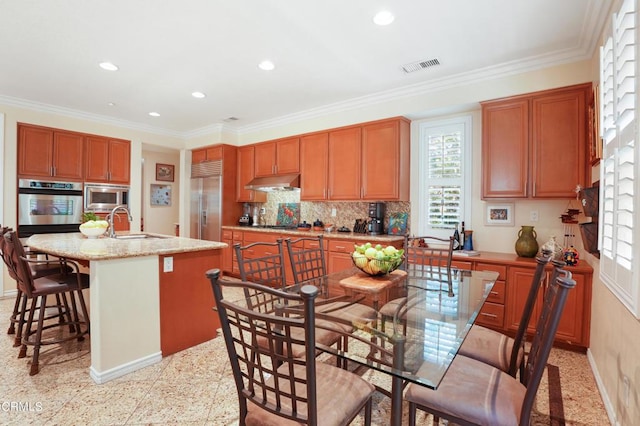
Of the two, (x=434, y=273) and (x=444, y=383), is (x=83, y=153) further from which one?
(x=444, y=383)

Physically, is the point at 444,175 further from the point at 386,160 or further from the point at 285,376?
the point at 285,376

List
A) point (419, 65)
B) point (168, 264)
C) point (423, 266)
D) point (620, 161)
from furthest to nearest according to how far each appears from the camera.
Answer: point (419, 65) < point (423, 266) < point (168, 264) < point (620, 161)

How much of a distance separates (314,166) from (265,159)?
1063mm

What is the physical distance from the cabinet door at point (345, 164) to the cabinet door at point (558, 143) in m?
1.94

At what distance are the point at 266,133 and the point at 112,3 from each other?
3112 mm

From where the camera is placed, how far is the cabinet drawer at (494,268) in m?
2.88

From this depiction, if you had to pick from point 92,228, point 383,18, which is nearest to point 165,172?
point 92,228

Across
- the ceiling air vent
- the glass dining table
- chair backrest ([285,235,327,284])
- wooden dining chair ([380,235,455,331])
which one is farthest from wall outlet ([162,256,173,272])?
the ceiling air vent

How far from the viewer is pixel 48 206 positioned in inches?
177

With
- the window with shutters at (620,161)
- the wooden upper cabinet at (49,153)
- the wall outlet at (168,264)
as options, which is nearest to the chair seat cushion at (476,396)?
the window with shutters at (620,161)

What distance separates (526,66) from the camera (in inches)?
118

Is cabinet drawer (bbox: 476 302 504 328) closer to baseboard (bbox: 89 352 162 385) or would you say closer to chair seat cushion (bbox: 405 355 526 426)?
chair seat cushion (bbox: 405 355 526 426)

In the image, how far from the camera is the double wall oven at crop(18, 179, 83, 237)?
14.2 ft

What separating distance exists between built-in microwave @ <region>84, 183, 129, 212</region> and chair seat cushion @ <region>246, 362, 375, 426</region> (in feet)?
16.3
